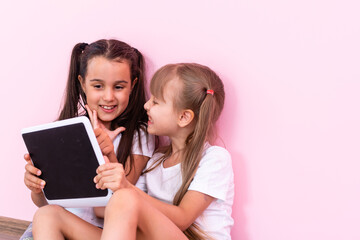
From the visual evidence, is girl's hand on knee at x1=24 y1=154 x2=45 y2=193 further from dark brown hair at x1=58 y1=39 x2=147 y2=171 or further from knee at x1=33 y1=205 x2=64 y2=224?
dark brown hair at x1=58 y1=39 x2=147 y2=171

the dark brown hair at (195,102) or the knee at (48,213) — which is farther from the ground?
the dark brown hair at (195,102)

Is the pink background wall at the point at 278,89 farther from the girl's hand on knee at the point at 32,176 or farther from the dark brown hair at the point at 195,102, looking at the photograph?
the girl's hand on knee at the point at 32,176

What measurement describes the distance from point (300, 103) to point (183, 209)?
38 cm

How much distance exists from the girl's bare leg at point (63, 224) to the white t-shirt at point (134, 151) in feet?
0.47

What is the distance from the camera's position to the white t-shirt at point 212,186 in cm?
93

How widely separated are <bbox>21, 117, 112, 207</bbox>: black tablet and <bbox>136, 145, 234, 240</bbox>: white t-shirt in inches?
7.9

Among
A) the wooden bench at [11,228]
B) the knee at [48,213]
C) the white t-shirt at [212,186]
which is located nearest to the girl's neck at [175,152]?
the white t-shirt at [212,186]

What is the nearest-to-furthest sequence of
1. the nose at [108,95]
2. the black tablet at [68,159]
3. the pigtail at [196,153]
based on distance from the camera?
the black tablet at [68,159], the pigtail at [196,153], the nose at [108,95]

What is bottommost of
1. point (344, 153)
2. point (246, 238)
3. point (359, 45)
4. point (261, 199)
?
point (246, 238)

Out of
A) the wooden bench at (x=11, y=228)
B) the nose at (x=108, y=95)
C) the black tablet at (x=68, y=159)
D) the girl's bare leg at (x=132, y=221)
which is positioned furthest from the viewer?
the wooden bench at (x=11, y=228)

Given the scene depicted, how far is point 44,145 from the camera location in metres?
0.89

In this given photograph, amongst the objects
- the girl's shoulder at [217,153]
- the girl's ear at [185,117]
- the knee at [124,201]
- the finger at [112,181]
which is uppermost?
the girl's ear at [185,117]

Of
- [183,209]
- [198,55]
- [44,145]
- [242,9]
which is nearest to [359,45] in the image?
[242,9]

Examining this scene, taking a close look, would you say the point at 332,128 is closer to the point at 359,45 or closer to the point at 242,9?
the point at 359,45
